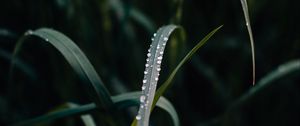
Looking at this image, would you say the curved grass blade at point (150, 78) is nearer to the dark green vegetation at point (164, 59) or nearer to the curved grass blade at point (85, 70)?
the curved grass blade at point (85, 70)

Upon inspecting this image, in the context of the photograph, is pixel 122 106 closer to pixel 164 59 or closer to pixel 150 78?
pixel 150 78

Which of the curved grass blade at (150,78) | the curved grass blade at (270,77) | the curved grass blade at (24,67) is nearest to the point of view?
the curved grass blade at (150,78)

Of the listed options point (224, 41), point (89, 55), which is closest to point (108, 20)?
point (89, 55)

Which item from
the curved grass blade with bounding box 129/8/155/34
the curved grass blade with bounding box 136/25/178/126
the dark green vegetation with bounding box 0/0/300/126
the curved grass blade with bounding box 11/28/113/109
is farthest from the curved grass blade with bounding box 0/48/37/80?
the curved grass blade with bounding box 136/25/178/126

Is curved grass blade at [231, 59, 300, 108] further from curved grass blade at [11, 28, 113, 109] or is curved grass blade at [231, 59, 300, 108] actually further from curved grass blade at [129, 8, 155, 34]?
curved grass blade at [11, 28, 113, 109]

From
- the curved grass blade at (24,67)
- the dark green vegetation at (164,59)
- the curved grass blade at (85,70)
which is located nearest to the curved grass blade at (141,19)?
the dark green vegetation at (164,59)

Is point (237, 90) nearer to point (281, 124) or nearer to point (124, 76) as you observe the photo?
point (281, 124)

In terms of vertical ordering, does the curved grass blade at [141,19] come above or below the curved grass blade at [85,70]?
above
